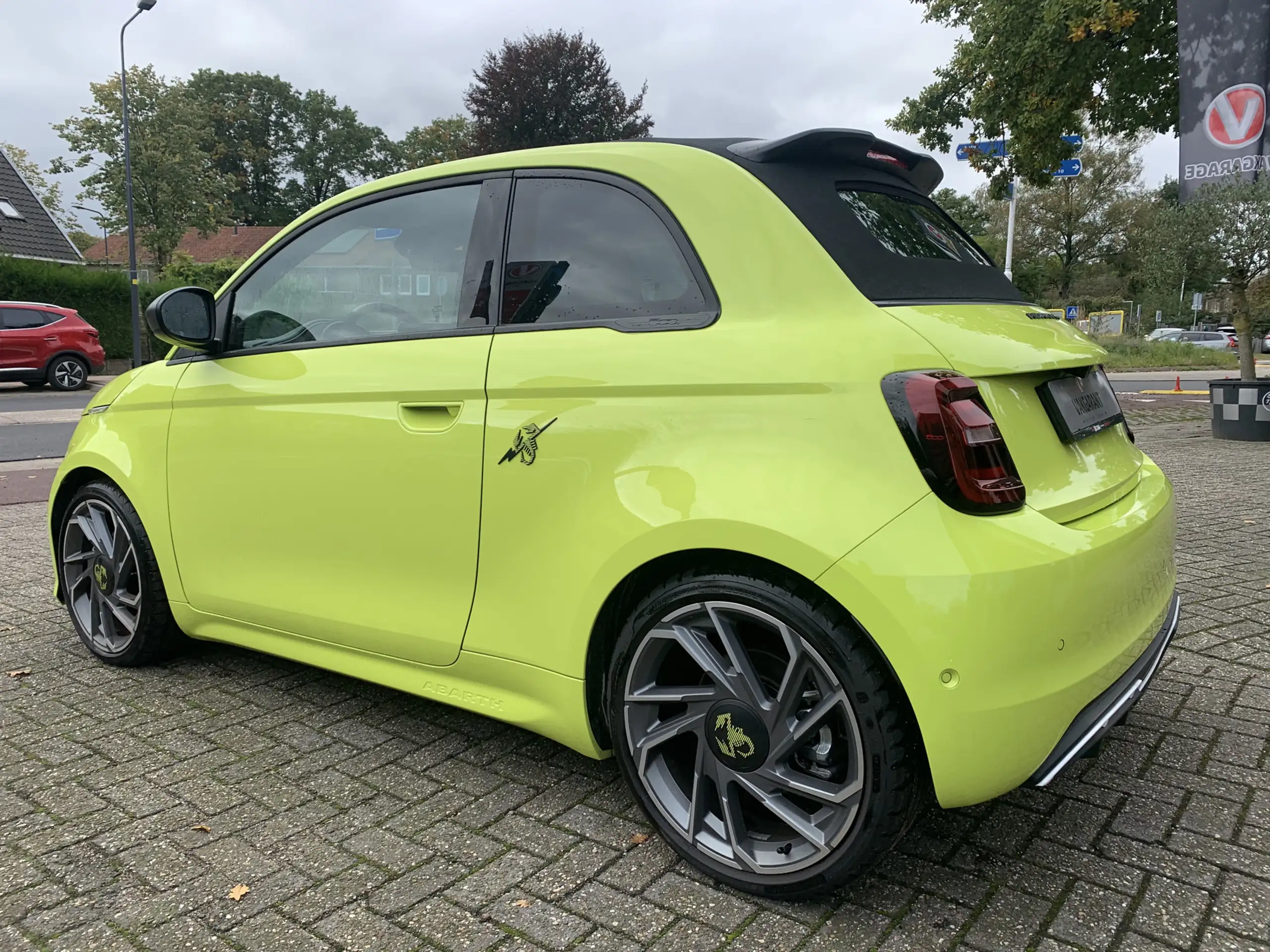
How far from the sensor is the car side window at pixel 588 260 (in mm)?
2359

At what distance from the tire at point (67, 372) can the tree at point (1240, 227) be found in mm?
19185

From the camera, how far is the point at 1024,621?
6.18 feet

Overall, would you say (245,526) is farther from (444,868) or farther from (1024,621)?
(1024,621)

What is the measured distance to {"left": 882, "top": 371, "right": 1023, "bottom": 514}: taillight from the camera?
1.93 meters

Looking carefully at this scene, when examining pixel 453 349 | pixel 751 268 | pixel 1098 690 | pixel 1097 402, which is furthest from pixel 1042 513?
pixel 453 349

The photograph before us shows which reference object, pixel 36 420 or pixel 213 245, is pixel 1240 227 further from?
pixel 213 245

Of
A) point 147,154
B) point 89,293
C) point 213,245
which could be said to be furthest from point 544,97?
point 213,245

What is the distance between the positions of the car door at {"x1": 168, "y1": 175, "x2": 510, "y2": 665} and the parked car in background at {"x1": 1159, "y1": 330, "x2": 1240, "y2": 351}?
43.0m

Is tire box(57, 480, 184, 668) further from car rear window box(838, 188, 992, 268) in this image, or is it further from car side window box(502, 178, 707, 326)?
car rear window box(838, 188, 992, 268)

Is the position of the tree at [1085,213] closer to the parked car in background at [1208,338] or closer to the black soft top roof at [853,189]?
the parked car in background at [1208,338]

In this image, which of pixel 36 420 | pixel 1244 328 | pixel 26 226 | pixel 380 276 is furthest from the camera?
pixel 26 226

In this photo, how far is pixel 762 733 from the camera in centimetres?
214

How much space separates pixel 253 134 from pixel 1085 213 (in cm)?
5744

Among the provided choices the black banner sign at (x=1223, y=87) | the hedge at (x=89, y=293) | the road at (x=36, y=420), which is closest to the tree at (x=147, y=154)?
the hedge at (x=89, y=293)
